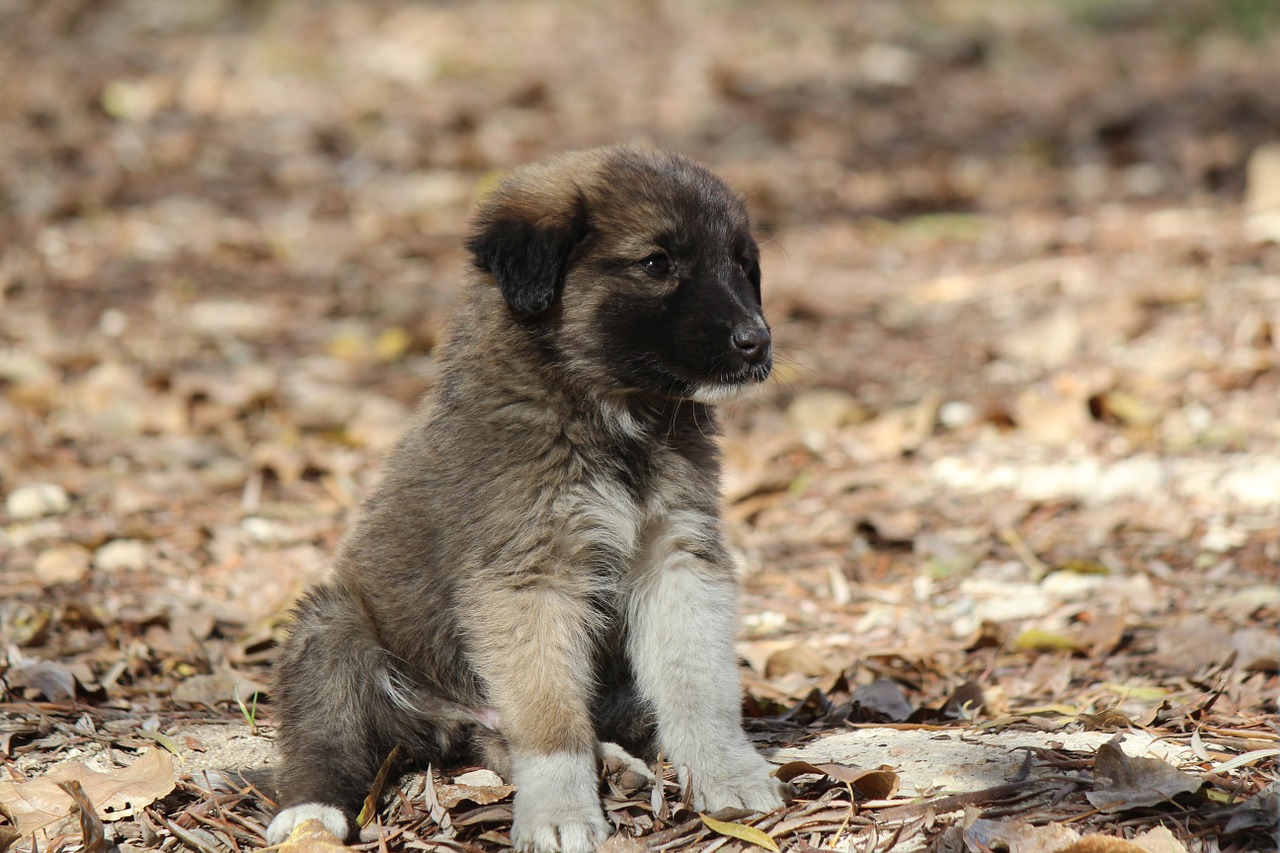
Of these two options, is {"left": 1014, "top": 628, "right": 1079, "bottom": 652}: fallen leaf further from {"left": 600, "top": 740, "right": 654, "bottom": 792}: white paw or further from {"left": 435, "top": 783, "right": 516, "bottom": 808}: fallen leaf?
{"left": 435, "top": 783, "right": 516, "bottom": 808}: fallen leaf

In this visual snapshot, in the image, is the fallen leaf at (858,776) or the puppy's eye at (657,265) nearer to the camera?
the fallen leaf at (858,776)

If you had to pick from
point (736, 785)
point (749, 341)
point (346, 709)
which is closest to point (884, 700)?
point (736, 785)

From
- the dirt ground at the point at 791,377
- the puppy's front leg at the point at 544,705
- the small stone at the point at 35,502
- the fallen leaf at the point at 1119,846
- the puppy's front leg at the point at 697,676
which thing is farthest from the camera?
the small stone at the point at 35,502

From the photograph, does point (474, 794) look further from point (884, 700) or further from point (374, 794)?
point (884, 700)

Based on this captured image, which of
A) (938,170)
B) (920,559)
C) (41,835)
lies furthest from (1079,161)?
(41,835)

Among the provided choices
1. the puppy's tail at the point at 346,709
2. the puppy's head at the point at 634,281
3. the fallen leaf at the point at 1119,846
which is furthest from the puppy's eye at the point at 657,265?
the fallen leaf at the point at 1119,846

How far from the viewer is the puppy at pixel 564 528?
3570 mm

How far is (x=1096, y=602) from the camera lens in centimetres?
525

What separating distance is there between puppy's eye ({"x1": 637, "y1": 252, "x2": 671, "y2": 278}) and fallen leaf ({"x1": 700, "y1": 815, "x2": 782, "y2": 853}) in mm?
1501

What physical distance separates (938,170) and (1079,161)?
48.3 inches

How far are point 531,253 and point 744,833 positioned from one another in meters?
1.66

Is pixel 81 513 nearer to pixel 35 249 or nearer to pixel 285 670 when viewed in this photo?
pixel 285 670

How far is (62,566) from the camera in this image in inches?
219

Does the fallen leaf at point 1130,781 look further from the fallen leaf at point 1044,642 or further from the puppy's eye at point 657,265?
the puppy's eye at point 657,265
